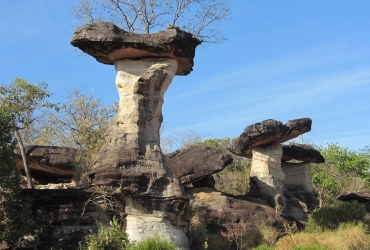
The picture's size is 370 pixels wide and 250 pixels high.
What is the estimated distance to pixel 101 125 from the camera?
22469 millimetres

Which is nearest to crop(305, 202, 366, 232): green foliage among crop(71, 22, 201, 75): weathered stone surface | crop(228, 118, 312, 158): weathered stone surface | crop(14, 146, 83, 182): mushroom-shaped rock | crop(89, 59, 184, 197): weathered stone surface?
crop(228, 118, 312, 158): weathered stone surface

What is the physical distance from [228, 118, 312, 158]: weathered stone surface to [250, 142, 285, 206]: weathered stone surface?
0.27 meters

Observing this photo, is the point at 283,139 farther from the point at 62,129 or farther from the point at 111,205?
the point at 62,129

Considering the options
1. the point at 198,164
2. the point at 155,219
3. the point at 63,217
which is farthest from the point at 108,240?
the point at 198,164

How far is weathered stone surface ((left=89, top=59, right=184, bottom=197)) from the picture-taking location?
34.7 feet

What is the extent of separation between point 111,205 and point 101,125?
12.4 m

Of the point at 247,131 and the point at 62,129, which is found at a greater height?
the point at 62,129

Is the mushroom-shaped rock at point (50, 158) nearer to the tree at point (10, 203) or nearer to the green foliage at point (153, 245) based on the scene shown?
the tree at point (10, 203)

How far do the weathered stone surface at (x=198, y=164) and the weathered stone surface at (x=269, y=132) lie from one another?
1.44m

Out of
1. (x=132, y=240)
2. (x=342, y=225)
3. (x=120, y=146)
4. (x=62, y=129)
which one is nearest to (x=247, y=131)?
(x=342, y=225)

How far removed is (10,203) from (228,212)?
21.6 ft

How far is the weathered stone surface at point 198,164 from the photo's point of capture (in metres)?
15.8

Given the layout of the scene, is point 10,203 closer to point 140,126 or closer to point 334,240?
point 140,126

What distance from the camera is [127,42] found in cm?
1119
